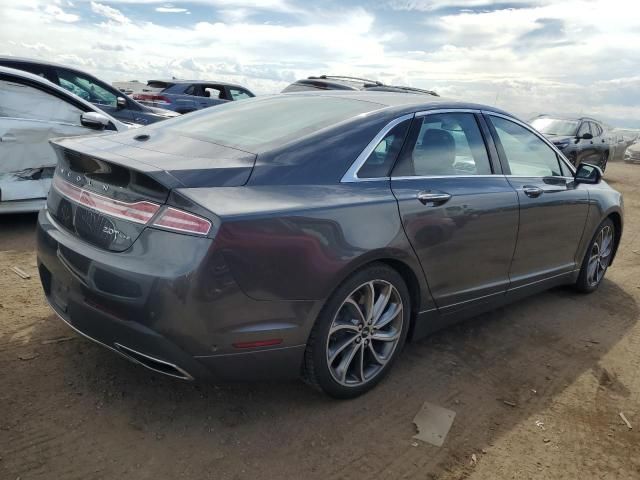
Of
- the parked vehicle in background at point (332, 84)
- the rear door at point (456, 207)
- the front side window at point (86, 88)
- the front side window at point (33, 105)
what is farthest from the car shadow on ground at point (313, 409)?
the parked vehicle in background at point (332, 84)

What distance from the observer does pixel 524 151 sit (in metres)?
4.13

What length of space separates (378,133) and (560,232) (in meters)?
2.05

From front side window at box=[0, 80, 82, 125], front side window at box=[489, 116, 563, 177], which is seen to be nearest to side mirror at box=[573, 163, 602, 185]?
front side window at box=[489, 116, 563, 177]

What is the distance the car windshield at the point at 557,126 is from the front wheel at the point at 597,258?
8.55m

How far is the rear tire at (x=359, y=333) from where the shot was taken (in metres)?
2.72

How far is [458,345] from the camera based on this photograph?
382 centimetres

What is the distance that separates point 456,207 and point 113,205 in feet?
6.16

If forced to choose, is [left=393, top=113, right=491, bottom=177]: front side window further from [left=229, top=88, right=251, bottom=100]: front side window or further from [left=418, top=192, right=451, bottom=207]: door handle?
[left=229, top=88, right=251, bottom=100]: front side window

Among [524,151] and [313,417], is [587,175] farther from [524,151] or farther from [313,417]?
[313,417]

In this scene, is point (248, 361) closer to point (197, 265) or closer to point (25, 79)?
point (197, 265)

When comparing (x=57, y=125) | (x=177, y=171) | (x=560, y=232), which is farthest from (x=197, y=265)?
(x=57, y=125)

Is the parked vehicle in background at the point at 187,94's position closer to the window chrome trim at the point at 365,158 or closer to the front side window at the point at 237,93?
the front side window at the point at 237,93

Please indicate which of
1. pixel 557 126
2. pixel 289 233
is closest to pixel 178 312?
pixel 289 233

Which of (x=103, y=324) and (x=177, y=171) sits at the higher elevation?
(x=177, y=171)
